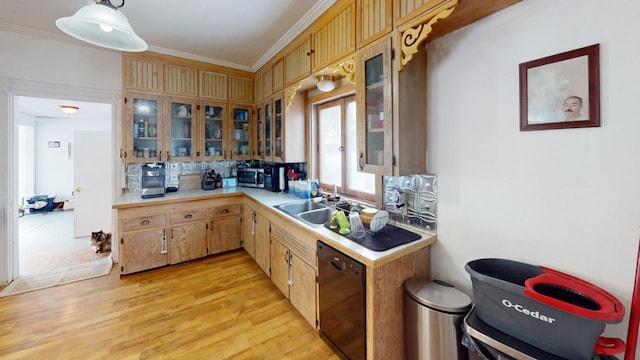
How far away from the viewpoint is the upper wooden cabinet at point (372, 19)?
64.6 inches

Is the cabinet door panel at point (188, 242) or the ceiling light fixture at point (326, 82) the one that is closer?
the ceiling light fixture at point (326, 82)

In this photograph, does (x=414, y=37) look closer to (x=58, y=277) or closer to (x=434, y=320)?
(x=434, y=320)

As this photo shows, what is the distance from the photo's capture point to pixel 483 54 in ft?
4.89

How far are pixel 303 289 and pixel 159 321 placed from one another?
1.25m

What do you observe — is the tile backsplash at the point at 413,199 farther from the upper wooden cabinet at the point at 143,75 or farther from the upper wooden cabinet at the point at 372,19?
the upper wooden cabinet at the point at 143,75

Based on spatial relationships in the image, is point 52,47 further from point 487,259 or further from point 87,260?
point 487,259

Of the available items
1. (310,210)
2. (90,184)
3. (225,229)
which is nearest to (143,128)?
(225,229)

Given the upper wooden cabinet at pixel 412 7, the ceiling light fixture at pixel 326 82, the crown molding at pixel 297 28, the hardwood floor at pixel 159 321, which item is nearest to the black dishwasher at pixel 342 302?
the hardwood floor at pixel 159 321

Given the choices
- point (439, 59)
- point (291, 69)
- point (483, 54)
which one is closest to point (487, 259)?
point (483, 54)

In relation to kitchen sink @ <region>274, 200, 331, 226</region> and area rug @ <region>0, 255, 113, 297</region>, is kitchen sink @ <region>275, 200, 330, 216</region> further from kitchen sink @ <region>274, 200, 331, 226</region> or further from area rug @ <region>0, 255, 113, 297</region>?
area rug @ <region>0, 255, 113, 297</region>

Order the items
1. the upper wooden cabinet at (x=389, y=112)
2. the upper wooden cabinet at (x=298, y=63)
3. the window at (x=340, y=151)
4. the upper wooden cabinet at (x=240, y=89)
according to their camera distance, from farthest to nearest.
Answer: the upper wooden cabinet at (x=240, y=89), the window at (x=340, y=151), the upper wooden cabinet at (x=298, y=63), the upper wooden cabinet at (x=389, y=112)

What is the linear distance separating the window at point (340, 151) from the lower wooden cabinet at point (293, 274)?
0.88 m

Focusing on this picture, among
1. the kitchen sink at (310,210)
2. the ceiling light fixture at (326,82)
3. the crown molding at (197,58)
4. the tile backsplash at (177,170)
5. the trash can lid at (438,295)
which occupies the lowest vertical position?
the trash can lid at (438,295)

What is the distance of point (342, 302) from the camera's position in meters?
1.66
